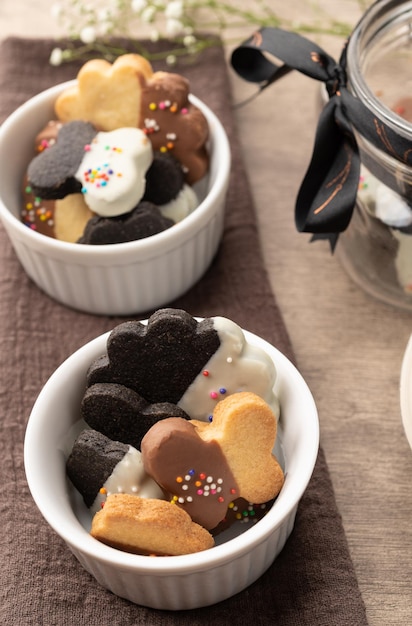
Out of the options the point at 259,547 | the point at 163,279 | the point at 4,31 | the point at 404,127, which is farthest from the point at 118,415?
the point at 4,31

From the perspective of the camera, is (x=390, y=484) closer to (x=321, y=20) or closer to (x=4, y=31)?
(x=321, y=20)

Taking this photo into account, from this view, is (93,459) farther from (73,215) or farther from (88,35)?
(88,35)

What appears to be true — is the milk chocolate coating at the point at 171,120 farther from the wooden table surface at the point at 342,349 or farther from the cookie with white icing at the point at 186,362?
the cookie with white icing at the point at 186,362

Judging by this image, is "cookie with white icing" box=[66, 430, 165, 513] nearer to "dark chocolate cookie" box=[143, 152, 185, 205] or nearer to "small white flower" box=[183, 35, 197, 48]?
"dark chocolate cookie" box=[143, 152, 185, 205]

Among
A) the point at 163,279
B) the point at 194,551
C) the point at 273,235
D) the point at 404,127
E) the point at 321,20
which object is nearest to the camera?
the point at 194,551

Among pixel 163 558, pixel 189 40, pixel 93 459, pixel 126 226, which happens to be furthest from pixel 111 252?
pixel 189 40

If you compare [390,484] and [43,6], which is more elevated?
[43,6]
